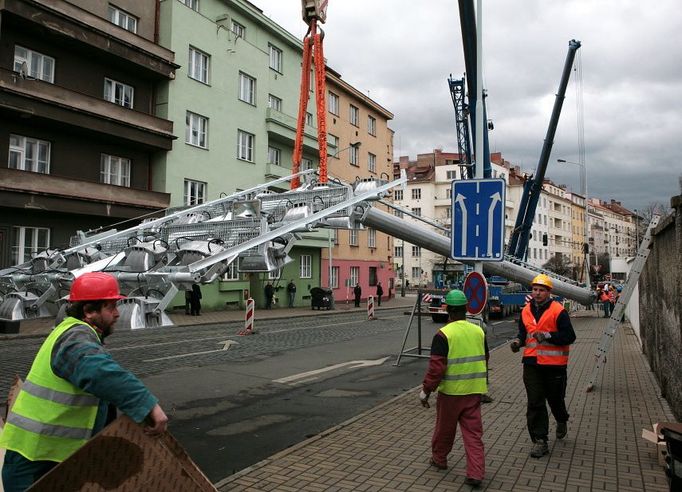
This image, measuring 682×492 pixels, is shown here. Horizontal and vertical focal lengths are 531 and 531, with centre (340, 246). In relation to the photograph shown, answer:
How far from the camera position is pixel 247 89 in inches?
1223

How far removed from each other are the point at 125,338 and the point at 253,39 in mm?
22295

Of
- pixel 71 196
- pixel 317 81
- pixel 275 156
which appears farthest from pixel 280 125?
Result: pixel 317 81

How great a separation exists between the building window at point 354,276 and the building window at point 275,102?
533 inches

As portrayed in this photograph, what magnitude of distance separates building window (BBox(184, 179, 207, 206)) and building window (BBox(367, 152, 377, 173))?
20.1 m

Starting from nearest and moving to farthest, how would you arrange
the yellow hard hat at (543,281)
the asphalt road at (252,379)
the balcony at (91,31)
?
the yellow hard hat at (543,281) → the asphalt road at (252,379) → the balcony at (91,31)

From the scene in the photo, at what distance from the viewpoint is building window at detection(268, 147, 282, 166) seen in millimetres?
33562

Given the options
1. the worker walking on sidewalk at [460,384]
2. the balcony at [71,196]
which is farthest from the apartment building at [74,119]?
the worker walking on sidewalk at [460,384]

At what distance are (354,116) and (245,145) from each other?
47.9 ft

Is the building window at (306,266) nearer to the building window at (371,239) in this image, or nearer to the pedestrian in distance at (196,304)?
the building window at (371,239)

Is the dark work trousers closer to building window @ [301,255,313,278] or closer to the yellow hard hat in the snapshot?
the yellow hard hat

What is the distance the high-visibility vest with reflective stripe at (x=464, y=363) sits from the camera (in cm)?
481

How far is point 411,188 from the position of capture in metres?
81.3

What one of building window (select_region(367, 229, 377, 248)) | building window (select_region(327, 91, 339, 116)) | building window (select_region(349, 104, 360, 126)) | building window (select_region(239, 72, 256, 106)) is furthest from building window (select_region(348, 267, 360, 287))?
building window (select_region(239, 72, 256, 106))

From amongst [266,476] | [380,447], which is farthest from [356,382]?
[266,476]
